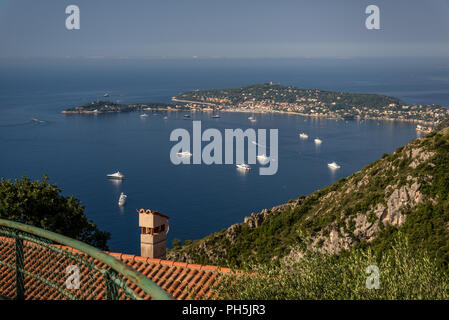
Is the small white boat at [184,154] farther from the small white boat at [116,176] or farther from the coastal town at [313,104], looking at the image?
the coastal town at [313,104]

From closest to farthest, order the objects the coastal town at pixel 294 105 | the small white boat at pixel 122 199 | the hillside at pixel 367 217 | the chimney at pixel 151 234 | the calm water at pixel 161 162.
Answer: the chimney at pixel 151 234 → the hillside at pixel 367 217 → the calm water at pixel 161 162 → the small white boat at pixel 122 199 → the coastal town at pixel 294 105

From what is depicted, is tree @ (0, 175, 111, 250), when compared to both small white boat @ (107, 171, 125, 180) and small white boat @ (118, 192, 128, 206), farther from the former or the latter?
small white boat @ (107, 171, 125, 180)

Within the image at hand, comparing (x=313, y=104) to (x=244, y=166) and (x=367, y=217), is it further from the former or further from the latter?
(x=367, y=217)

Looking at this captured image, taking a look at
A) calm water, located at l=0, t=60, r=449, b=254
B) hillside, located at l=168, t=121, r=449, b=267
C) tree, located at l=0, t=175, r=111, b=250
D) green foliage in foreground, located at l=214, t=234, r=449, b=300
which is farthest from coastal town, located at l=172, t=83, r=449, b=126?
green foliage in foreground, located at l=214, t=234, r=449, b=300

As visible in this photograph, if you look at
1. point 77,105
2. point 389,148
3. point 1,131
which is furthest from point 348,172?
point 77,105

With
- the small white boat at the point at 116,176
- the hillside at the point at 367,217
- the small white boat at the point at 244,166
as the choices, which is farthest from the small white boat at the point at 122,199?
the hillside at the point at 367,217

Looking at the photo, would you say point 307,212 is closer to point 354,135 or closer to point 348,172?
point 348,172
